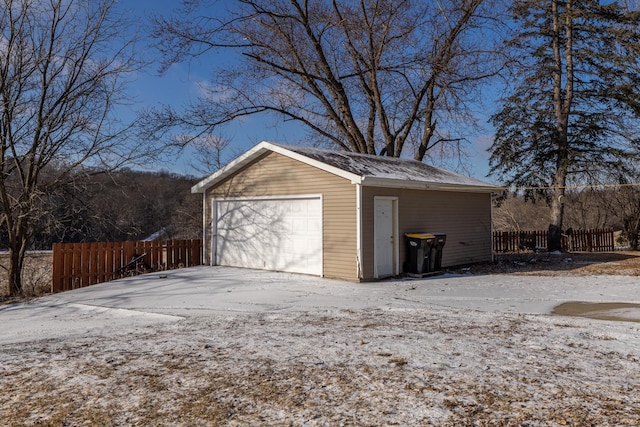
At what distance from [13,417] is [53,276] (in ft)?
30.7

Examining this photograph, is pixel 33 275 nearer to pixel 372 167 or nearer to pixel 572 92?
pixel 372 167

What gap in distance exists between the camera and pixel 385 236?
11109 mm

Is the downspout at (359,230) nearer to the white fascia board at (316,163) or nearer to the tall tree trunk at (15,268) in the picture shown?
the white fascia board at (316,163)

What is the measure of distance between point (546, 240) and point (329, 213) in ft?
48.5

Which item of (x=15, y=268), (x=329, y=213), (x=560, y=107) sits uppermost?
(x=560, y=107)

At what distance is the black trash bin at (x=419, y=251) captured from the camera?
37.1 feet

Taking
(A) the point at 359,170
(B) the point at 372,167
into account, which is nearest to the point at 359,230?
(A) the point at 359,170

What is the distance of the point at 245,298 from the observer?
8539mm

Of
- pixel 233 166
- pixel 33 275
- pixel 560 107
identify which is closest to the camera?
pixel 233 166

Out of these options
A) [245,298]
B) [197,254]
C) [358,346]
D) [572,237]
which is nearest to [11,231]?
[197,254]

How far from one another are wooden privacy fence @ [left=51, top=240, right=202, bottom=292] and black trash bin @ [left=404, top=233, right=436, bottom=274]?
6.57 m

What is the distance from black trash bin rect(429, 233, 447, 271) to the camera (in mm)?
11688

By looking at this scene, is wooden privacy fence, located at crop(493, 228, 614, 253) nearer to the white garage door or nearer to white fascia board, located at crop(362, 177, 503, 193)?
white fascia board, located at crop(362, 177, 503, 193)

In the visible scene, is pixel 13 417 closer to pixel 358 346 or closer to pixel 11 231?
pixel 358 346
